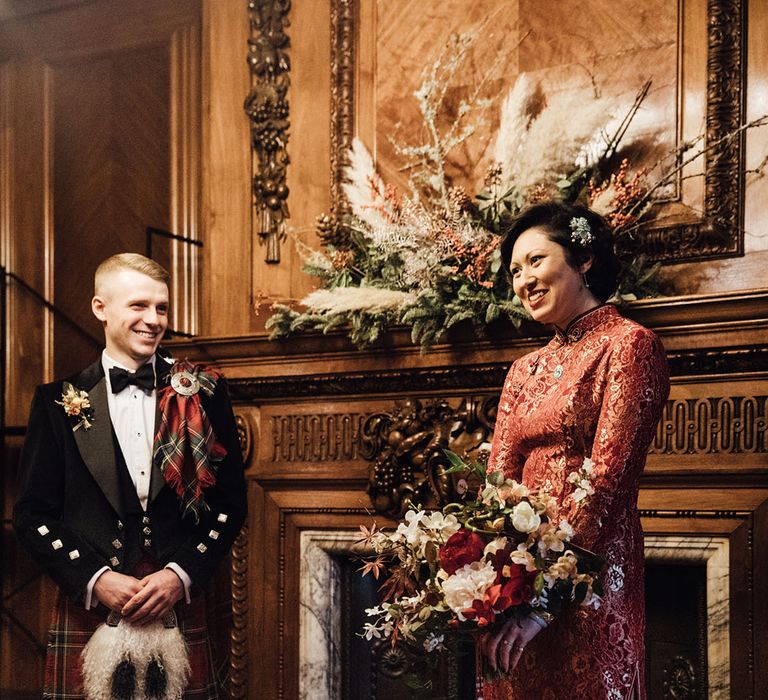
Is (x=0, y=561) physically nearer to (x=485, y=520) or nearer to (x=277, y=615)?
(x=277, y=615)

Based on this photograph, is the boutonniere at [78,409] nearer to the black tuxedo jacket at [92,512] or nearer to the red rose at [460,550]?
the black tuxedo jacket at [92,512]

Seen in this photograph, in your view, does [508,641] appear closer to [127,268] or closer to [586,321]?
[586,321]

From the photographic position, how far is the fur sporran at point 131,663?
286 cm

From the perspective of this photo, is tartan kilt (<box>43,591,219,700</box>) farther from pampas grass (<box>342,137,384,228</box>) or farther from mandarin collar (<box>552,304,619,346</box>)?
pampas grass (<box>342,137,384,228</box>)

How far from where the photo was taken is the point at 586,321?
2486mm

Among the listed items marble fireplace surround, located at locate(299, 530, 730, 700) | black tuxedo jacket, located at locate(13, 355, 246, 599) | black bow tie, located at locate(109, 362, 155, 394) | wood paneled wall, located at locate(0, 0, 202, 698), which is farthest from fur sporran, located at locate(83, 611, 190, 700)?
wood paneled wall, located at locate(0, 0, 202, 698)

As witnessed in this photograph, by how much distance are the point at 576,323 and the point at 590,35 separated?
61.2 inches

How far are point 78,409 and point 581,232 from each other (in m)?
1.46

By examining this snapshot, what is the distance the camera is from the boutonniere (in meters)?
3.02

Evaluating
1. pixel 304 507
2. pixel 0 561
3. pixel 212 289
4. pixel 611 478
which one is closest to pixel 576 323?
pixel 611 478

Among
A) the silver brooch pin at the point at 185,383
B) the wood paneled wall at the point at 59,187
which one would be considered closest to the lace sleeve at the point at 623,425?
the silver brooch pin at the point at 185,383

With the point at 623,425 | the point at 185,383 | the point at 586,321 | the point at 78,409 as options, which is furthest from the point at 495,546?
the point at 78,409

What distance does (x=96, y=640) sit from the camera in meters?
2.89

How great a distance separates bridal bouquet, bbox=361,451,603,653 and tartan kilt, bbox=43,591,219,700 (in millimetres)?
930
